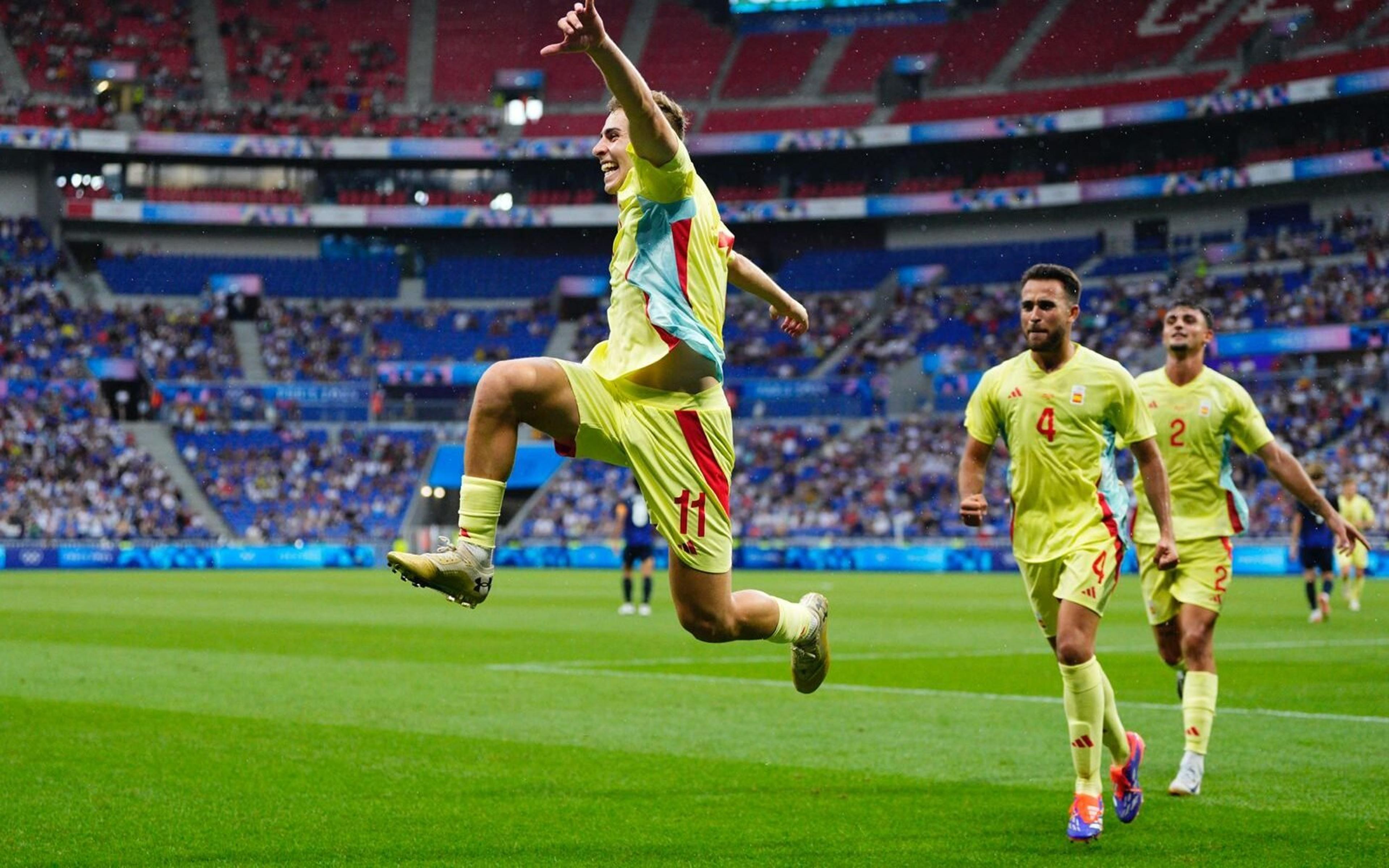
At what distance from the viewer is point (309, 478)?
175ft

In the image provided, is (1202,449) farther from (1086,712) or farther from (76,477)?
(76,477)

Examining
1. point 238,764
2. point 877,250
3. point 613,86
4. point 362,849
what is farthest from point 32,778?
point 877,250

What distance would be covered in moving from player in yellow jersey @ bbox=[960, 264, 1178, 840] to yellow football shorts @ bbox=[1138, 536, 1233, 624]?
4.89 ft

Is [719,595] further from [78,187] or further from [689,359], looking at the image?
[78,187]

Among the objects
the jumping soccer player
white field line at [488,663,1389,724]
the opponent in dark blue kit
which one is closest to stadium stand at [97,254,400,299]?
the jumping soccer player

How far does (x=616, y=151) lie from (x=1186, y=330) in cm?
457

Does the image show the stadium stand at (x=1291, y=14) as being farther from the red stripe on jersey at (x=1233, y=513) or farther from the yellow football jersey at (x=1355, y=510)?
the red stripe on jersey at (x=1233, y=513)

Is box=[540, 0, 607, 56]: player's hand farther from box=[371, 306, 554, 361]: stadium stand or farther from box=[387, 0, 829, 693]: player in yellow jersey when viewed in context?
box=[371, 306, 554, 361]: stadium stand

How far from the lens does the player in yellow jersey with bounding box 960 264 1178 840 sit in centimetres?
790

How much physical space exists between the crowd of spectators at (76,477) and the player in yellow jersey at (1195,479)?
43.5m

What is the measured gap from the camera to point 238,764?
9.59 metres

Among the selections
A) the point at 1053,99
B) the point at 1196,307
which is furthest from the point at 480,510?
the point at 1053,99

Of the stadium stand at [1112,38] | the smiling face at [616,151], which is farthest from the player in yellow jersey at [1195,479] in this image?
the stadium stand at [1112,38]

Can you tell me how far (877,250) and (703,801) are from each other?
5587 centimetres
